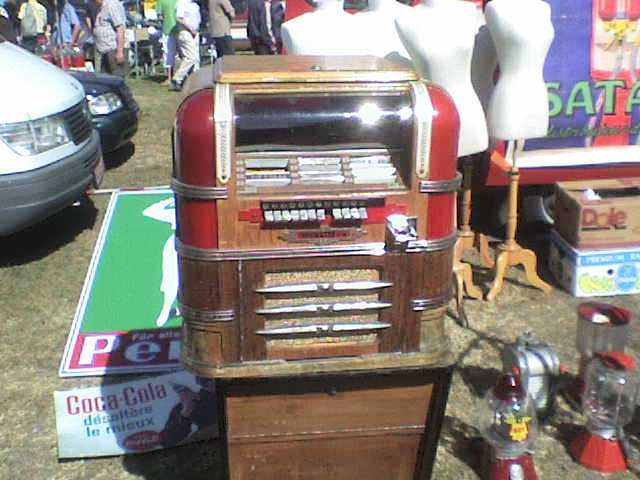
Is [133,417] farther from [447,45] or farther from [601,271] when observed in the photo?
[601,271]

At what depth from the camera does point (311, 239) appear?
7.95 ft

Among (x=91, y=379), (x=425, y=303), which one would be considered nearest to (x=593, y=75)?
(x=425, y=303)

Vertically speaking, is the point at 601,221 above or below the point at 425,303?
below

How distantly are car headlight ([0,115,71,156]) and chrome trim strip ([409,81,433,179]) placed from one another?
10.9 ft

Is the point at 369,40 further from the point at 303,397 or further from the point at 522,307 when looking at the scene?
the point at 303,397

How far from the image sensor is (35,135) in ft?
16.7

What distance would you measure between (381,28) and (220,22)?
24.3ft

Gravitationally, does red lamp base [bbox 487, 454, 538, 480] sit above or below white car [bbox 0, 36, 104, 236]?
below

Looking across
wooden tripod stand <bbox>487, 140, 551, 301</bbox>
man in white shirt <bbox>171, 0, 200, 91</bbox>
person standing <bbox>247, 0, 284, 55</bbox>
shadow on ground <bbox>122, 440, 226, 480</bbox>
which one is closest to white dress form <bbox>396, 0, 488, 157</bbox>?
wooden tripod stand <bbox>487, 140, 551, 301</bbox>

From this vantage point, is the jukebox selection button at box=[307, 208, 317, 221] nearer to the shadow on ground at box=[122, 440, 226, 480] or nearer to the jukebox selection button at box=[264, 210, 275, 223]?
the jukebox selection button at box=[264, 210, 275, 223]

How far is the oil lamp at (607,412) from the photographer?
3.21m

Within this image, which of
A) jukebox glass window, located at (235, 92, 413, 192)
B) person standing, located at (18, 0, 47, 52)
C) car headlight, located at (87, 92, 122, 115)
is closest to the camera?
jukebox glass window, located at (235, 92, 413, 192)

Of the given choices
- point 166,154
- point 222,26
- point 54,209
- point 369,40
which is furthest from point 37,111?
point 222,26

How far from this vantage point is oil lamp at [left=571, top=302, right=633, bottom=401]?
3.56m
